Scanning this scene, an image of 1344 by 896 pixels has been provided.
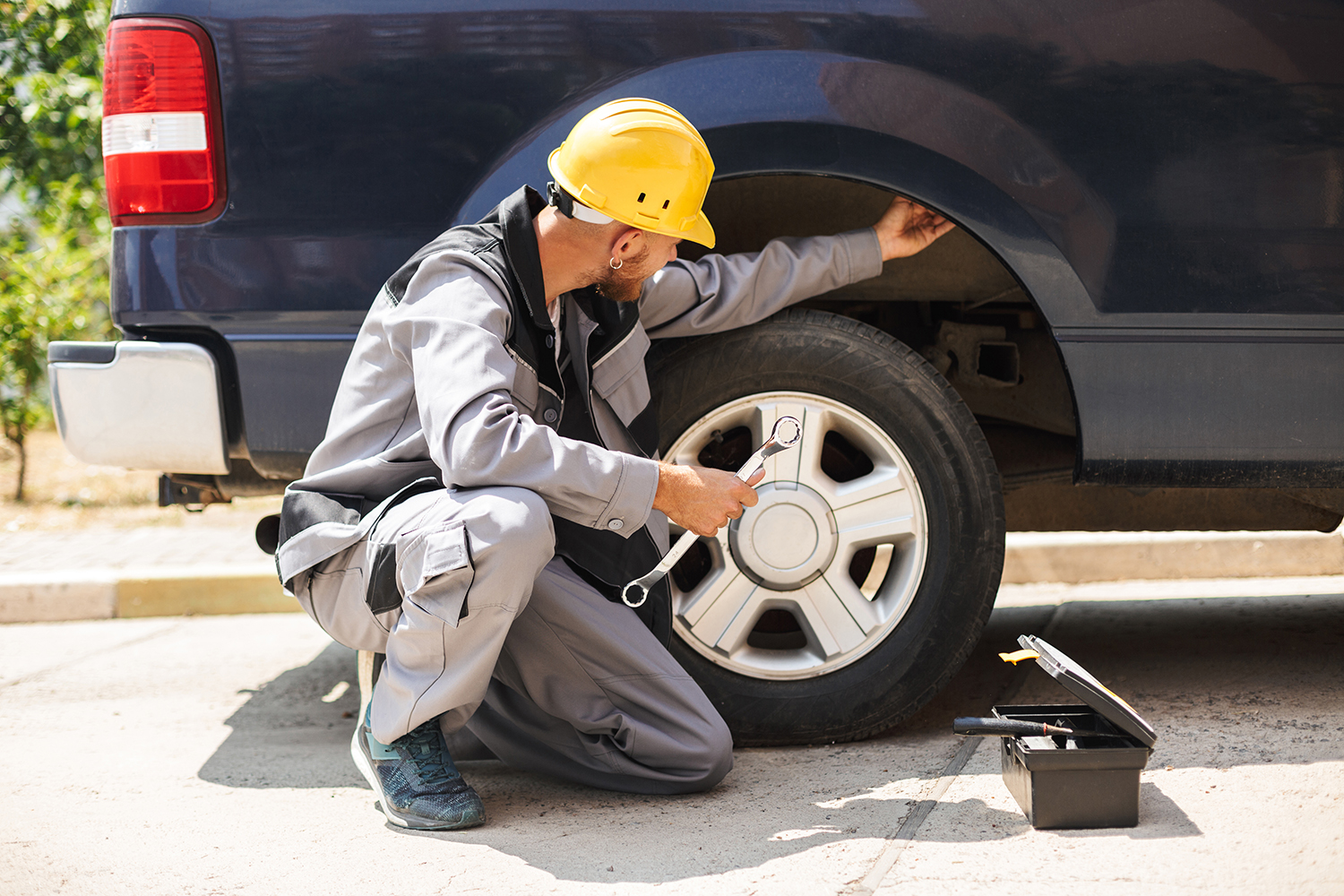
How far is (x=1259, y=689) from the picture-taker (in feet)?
8.16

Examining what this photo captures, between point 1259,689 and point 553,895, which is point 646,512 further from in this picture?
point 1259,689

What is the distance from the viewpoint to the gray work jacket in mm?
1870

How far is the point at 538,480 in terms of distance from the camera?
6.14 feet

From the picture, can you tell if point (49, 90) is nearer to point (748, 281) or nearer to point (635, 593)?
point (748, 281)

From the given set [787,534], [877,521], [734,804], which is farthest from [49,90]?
[734,804]

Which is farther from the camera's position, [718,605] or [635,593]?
[718,605]

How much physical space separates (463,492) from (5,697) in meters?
1.85

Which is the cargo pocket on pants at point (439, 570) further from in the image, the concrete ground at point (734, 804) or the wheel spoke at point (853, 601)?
the wheel spoke at point (853, 601)

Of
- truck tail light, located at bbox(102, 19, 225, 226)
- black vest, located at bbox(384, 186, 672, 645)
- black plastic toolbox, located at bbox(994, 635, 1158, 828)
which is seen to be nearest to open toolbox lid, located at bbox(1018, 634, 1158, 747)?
black plastic toolbox, located at bbox(994, 635, 1158, 828)

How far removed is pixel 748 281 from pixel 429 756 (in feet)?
3.64

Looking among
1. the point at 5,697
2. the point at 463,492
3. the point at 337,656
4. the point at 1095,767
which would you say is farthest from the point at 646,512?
the point at 5,697

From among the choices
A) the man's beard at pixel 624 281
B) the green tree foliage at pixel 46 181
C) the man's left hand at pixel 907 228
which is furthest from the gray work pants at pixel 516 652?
the green tree foliage at pixel 46 181

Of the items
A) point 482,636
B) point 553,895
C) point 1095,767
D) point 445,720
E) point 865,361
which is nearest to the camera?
point 553,895

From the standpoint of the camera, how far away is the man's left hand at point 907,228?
7.49ft
